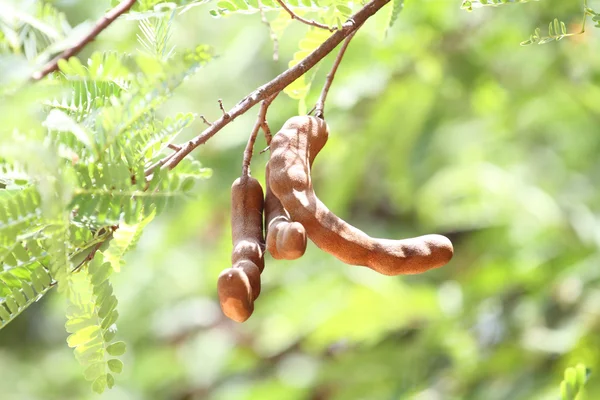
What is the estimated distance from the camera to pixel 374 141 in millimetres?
1686

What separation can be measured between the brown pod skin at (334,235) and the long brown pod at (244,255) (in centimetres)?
4

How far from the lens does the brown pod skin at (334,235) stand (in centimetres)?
50

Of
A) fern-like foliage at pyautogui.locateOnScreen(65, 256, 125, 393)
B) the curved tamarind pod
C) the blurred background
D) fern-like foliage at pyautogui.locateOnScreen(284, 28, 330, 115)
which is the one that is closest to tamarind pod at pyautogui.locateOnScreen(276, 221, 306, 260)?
the curved tamarind pod

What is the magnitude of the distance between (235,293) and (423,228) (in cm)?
211

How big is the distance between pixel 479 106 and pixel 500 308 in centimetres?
50

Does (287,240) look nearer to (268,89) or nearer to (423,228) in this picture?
(268,89)

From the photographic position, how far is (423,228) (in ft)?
8.21

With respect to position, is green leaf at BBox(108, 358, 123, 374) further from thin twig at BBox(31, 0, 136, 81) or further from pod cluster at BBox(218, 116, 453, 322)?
thin twig at BBox(31, 0, 136, 81)

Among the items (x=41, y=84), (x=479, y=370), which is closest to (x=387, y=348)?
(x=479, y=370)

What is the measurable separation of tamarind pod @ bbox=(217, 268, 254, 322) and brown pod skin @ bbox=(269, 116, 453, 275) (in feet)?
0.22

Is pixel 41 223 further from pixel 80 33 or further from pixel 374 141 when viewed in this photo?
pixel 374 141

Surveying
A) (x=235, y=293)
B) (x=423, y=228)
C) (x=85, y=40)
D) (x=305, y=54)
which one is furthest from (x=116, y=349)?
(x=423, y=228)

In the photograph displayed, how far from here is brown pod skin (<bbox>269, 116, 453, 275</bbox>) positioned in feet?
1.63

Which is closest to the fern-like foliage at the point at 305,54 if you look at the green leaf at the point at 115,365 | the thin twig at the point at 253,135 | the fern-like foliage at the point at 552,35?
the thin twig at the point at 253,135
